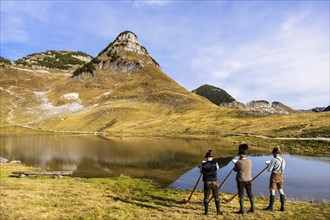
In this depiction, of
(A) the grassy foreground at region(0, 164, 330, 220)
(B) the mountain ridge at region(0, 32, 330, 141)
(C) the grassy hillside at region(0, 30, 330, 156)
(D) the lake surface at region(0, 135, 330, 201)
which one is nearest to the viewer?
(A) the grassy foreground at region(0, 164, 330, 220)

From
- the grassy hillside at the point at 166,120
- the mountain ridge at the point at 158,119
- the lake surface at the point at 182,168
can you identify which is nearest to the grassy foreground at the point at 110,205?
the lake surface at the point at 182,168

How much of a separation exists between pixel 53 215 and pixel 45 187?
975cm

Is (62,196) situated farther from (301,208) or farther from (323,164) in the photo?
(323,164)

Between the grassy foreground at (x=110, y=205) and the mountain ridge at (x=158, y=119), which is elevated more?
the mountain ridge at (x=158, y=119)

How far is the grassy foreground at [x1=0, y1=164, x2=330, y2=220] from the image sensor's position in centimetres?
1734

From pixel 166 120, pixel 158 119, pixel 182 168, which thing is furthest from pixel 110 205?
pixel 158 119

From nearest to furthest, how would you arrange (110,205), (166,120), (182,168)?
(110,205), (182,168), (166,120)

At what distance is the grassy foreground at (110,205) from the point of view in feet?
56.9

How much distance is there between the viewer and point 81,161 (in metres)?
48.8

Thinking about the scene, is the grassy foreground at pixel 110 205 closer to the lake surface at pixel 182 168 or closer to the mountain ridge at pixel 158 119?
the lake surface at pixel 182 168

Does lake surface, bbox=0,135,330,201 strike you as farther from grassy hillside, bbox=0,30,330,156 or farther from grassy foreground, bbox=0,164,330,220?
grassy hillside, bbox=0,30,330,156

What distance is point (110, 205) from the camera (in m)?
19.8

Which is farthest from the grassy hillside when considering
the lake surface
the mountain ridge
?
the lake surface

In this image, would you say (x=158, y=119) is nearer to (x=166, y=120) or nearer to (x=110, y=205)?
(x=166, y=120)
